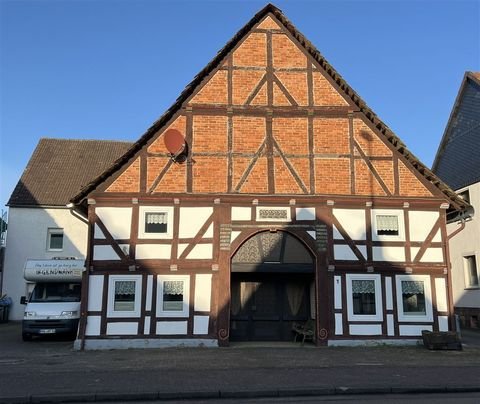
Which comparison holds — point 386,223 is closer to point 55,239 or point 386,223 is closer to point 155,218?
point 155,218

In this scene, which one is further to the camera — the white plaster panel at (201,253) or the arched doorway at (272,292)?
the arched doorway at (272,292)

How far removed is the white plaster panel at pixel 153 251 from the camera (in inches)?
644

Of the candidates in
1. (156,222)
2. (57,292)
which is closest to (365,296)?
(156,222)

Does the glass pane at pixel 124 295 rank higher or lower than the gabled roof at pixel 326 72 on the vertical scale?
lower

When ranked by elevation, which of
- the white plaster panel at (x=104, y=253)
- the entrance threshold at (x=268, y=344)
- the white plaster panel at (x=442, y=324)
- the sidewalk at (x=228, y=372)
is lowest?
the sidewalk at (x=228, y=372)

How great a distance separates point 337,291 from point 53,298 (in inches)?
416

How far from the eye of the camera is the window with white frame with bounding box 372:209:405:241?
1708 centimetres

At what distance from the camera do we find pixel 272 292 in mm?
17641

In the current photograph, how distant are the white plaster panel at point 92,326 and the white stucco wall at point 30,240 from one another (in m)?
15.2

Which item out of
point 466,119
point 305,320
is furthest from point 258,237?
point 466,119

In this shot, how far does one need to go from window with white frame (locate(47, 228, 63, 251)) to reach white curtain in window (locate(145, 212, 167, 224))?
16771 mm

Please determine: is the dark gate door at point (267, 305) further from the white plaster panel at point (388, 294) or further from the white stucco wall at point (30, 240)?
the white stucco wall at point (30, 240)

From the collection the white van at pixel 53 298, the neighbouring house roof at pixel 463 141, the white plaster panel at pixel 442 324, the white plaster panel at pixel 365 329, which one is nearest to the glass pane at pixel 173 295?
the white van at pixel 53 298

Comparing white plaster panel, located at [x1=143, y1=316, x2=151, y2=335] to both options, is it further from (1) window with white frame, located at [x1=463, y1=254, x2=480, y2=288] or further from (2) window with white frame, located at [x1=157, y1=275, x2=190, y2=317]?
(1) window with white frame, located at [x1=463, y1=254, x2=480, y2=288]
